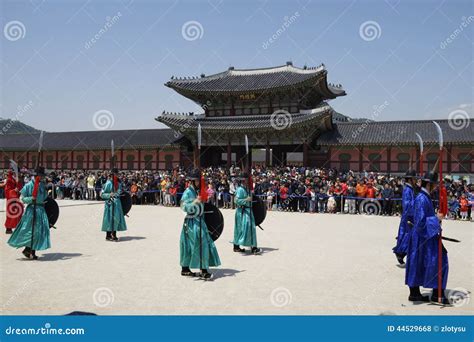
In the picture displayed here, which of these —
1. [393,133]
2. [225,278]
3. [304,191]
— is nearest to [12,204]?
[225,278]

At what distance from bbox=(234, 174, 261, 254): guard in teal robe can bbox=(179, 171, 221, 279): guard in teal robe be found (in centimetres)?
206

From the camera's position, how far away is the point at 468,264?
7.76m

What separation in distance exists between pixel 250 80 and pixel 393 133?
10.7 m

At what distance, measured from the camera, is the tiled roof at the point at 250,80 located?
2829 cm

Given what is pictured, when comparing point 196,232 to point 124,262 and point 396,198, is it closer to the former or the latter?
point 124,262

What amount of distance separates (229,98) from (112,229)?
2113 centimetres

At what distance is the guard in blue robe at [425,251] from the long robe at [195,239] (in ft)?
9.46

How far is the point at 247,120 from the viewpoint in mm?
28625

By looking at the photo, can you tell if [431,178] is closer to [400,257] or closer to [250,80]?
[400,257]

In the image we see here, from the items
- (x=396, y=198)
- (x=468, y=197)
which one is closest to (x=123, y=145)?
(x=396, y=198)

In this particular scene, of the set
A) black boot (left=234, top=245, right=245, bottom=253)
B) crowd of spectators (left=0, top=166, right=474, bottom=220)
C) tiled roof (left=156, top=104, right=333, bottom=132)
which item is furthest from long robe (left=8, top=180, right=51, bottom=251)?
tiled roof (left=156, top=104, right=333, bottom=132)

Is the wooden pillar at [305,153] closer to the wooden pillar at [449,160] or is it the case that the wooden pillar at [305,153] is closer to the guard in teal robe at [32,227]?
the wooden pillar at [449,160]

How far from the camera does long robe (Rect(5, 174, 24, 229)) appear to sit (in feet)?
36.7

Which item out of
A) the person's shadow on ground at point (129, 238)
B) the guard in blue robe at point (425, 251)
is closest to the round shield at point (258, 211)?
the person's shadow on ground at point (129, 238)
